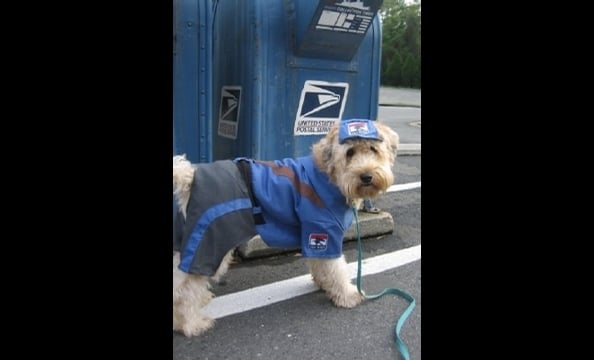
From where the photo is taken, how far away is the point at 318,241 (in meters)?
3.00

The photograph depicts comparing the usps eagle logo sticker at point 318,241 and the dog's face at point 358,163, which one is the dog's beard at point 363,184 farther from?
the usps eagle logo sticker at point 318,241

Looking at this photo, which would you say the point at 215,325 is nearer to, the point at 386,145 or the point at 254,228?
the point at 254,228

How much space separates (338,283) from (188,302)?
3.53 ft

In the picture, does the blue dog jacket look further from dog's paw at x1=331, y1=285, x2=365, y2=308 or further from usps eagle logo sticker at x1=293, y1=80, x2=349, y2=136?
usps eagle logo sticker at x1=293, y1=80, x2=349, y2=136

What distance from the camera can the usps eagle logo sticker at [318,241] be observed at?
299 cm

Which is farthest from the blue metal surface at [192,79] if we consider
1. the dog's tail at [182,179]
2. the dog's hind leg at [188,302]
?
the dog's hind leg at [188,302]

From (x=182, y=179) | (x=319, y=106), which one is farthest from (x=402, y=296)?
(x=319, y=106)

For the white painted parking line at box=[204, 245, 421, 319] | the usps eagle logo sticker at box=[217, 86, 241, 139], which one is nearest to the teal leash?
the white painted parking line at box=[204, 245, 421, 319]

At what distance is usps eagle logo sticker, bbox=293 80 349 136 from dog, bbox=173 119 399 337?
4.05 ft

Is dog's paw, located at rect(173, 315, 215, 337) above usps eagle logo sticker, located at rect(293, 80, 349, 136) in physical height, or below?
below

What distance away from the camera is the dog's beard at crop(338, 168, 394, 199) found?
2898 mm

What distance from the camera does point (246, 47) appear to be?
4059mm
